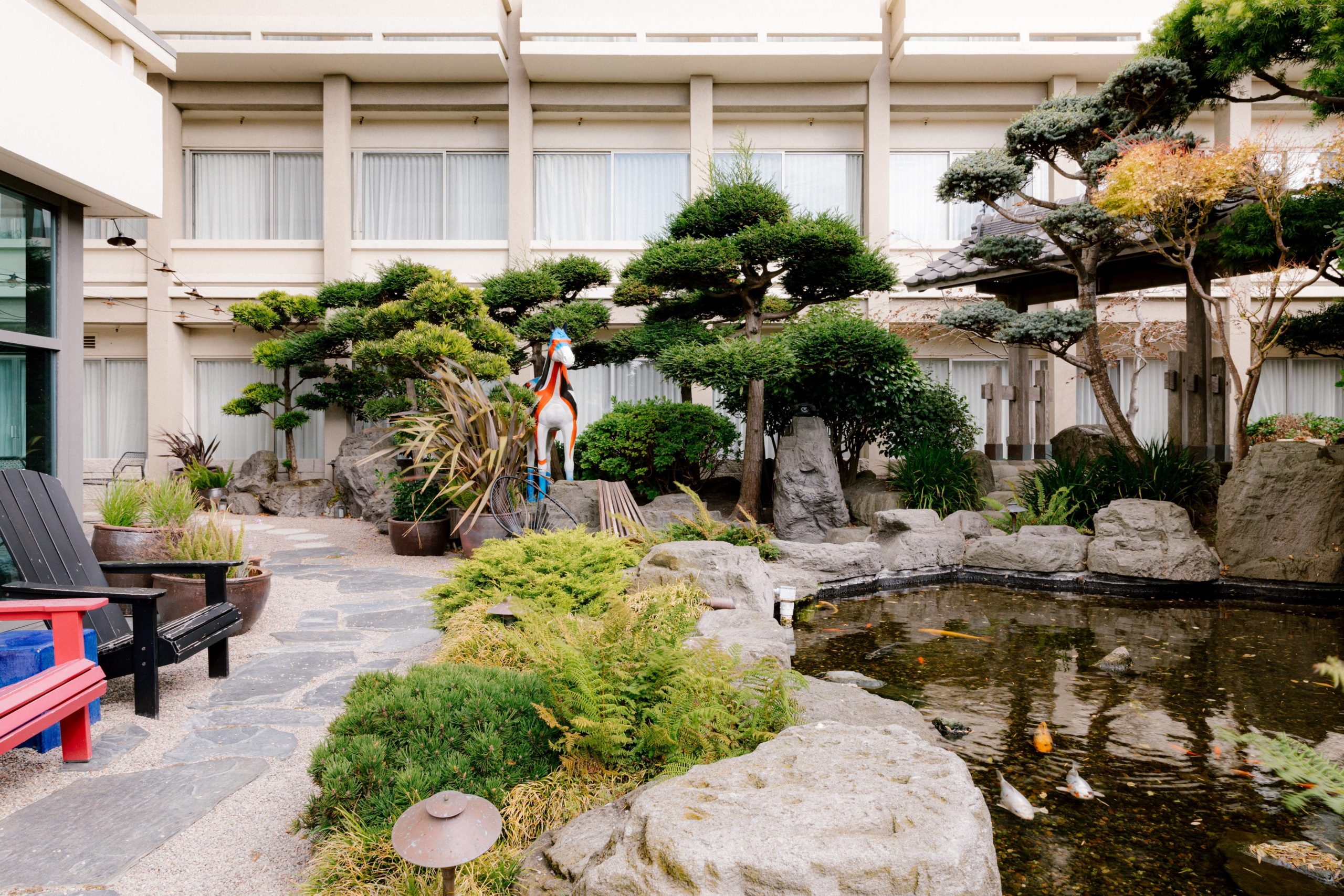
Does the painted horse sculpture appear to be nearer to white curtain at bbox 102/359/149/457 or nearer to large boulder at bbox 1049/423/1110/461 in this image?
large boulder at bbox 1049/423/1110/461

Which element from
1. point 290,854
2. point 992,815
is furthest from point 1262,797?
point 290,854

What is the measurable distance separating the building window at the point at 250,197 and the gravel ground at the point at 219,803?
10732 millimetres

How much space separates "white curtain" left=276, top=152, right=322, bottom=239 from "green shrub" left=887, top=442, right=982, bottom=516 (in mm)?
10610

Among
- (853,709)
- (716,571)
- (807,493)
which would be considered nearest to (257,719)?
(853,709)

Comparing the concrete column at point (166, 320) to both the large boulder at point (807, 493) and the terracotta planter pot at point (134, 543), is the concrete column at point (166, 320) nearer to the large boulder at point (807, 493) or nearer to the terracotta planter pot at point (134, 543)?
the terracotta planter pot at point (134, 543)

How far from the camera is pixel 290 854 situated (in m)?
2.25

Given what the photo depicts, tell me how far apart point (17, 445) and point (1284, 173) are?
9.76 m

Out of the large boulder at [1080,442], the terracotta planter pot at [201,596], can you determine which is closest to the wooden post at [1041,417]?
the large boulder at [1080,442]

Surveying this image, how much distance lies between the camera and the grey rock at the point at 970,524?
784cm

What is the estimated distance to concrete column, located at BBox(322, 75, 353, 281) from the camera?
12859 mm

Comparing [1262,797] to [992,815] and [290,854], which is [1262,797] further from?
[290,854]

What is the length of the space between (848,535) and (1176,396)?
480cm

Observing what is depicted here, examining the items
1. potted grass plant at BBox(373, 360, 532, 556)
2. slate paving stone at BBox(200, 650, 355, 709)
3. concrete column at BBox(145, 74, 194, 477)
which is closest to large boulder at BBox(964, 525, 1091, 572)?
potted grass plant at BBox(373, 360, 532, 556)

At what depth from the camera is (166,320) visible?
1291 centimetres
